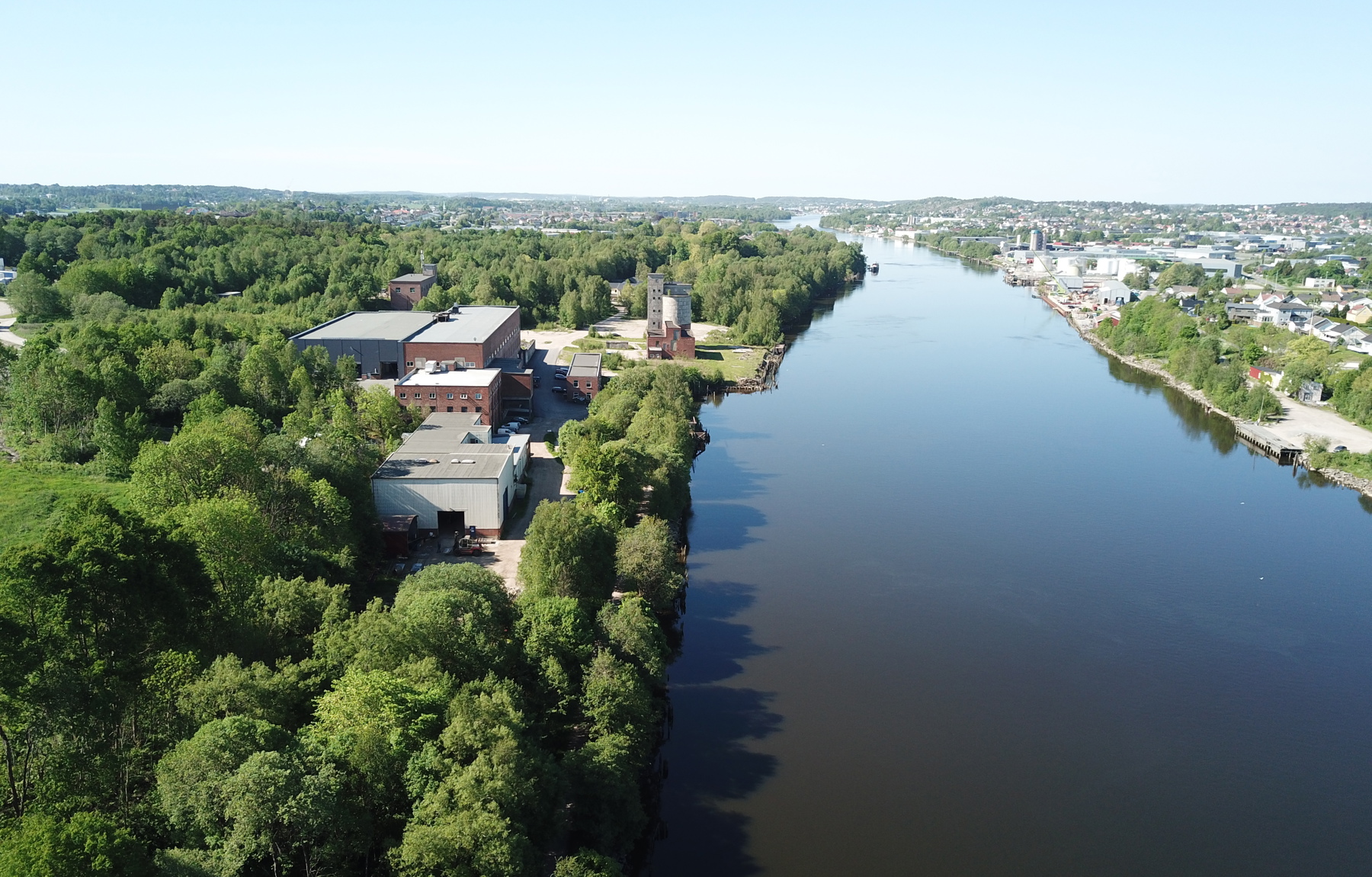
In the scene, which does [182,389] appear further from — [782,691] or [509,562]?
[782,691]

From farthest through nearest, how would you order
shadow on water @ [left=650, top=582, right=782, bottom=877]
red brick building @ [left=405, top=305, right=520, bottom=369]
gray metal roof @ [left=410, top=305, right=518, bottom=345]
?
1. gray metal roof @ [left=410, top=305, right=518, bottom=345]
2. red brick building @ [left=405, top=305, right=520, bottom=369]
3. shadow on water @ [left=650, top=582, right=782, bottom=877]

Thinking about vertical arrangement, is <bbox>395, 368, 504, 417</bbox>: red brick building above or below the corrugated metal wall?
above

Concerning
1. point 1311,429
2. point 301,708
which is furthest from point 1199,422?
point 301,708

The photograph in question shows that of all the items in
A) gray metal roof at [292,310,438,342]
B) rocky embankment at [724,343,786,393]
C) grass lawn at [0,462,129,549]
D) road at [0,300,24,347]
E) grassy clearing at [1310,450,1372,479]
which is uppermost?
gray metal roof at [292,310,438,342]

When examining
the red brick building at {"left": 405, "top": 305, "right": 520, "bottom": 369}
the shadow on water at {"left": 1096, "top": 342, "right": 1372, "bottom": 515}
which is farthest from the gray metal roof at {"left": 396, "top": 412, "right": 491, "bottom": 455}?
the shadow on water at {"left": 1096, "top": 342, "right": 1372, "bottom": 515}

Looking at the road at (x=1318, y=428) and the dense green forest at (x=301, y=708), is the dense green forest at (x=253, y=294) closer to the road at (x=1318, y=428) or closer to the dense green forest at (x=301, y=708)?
the dense green forest at (x=301, y=708)

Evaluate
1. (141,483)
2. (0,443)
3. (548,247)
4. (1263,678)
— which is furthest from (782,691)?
(548,247)

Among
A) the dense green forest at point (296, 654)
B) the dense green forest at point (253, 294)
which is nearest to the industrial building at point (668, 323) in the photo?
the dense green forest at point (253, 294)

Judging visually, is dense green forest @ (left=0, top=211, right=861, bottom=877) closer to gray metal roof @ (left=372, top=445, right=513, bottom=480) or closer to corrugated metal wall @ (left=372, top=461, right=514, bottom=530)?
gray metal roof @ (left=372, top=445, right=513, bottom=480)
